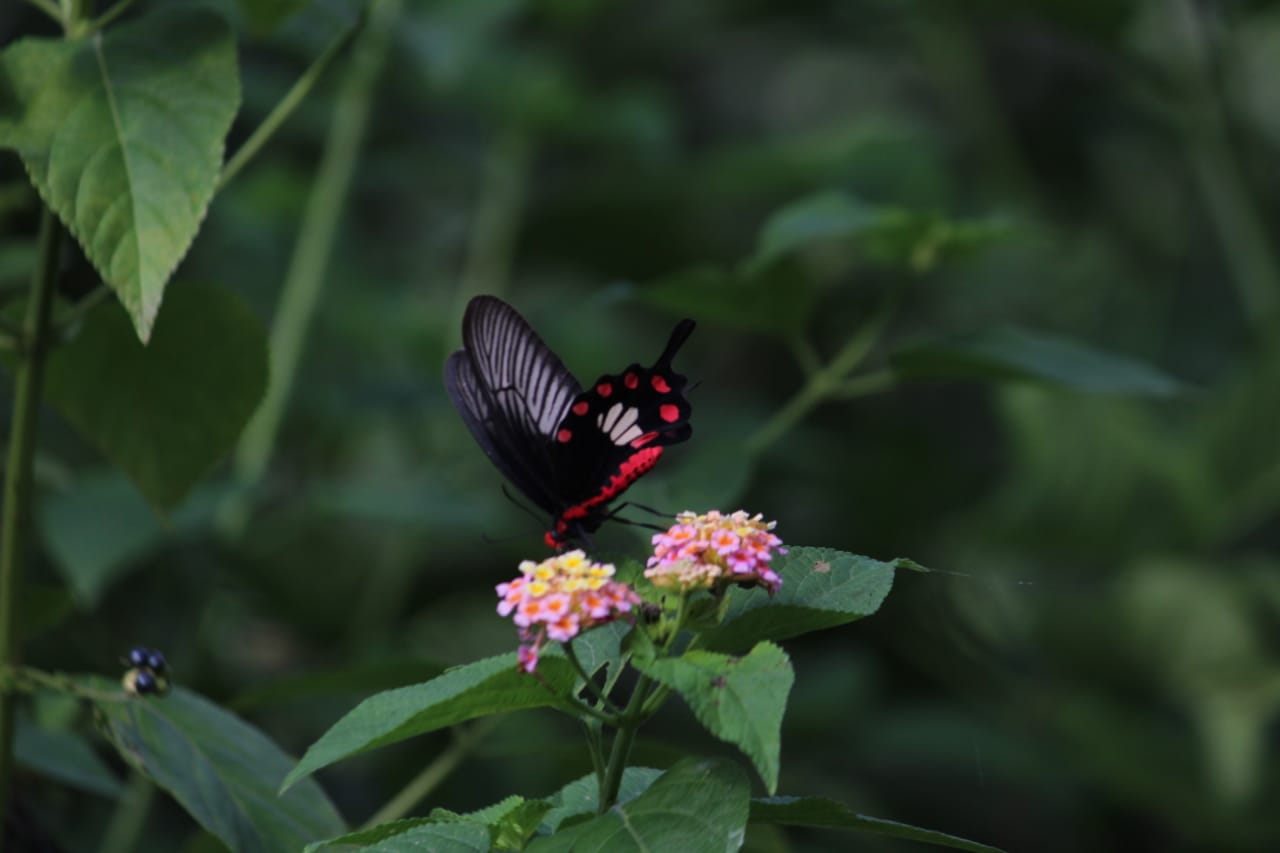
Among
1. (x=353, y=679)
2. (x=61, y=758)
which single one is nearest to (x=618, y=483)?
(x=353, y=679)

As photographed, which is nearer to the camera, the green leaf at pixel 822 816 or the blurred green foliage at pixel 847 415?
the green leaf at pixel 822 816

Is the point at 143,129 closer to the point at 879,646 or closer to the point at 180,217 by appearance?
the point at 180,217

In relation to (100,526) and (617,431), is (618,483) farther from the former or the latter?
(100,526)

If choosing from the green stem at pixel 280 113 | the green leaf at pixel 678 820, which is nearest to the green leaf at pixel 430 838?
the green leaf at pixel 678 820

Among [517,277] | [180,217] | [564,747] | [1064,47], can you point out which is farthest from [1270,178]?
[180,217]

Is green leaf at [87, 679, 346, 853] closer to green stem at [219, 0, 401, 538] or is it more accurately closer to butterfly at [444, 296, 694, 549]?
butterfly at [444, 296, 694, 549]

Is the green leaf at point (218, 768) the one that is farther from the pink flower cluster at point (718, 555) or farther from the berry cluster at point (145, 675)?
the pink flower cluster at point (718, 555)
